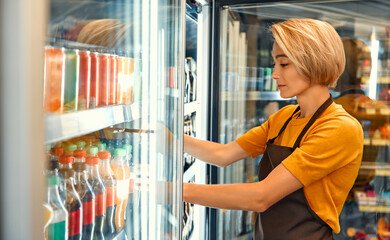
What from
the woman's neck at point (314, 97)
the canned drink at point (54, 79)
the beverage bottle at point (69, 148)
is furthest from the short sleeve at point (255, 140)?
the canned drink at point (54, 79)

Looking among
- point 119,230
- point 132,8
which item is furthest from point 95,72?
point 119,230

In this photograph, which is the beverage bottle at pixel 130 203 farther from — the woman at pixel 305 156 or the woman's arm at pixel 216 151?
the woman's arm at pixel 216 151

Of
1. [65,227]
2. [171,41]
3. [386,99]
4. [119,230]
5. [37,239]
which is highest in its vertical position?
[171,41]

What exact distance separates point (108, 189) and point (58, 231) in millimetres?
306

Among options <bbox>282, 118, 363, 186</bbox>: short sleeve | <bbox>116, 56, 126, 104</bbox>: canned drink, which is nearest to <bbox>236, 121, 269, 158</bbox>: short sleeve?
<bbox>282, 118, 363, 186</bbox>: short sleeve

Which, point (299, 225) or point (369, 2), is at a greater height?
point (369, 2)

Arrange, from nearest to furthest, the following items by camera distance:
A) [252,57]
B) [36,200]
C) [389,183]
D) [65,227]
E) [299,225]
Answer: [36,200]
[65,227]
[299,225]
[389,183]
[252,57]

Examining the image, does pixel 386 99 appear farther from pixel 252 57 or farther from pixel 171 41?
pixel 171 41

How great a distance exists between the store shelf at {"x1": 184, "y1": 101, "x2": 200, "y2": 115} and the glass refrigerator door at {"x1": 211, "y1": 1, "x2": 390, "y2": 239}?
0.15m

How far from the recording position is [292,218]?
1553mm

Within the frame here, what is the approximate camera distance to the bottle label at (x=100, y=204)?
1.09 meters

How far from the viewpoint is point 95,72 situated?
1027 millimetres

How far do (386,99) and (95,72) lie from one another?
217cm

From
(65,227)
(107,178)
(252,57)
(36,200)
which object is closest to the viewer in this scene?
(36,200)
